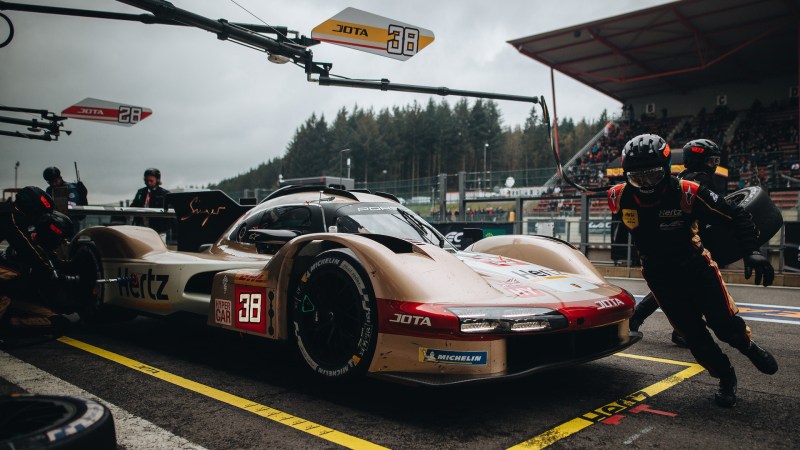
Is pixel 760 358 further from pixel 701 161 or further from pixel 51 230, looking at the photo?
pixel 51 230

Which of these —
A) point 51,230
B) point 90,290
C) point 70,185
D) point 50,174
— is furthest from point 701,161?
point 70,185

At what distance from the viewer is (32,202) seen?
4480 mm

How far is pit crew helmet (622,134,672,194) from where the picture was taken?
333 cm

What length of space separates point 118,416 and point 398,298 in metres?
1.53

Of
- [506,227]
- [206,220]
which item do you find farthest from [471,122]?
[206,220]

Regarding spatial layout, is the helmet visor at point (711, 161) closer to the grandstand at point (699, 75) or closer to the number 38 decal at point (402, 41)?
the number 38 decal at point (402, 41)

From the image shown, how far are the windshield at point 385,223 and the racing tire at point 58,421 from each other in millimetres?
2391

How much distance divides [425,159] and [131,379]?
7632 cm

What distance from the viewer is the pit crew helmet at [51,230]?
463cm

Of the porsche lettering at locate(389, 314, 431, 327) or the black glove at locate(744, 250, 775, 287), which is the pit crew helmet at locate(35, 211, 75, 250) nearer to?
the porsche lettering at locate(389, 314, 431, 327)

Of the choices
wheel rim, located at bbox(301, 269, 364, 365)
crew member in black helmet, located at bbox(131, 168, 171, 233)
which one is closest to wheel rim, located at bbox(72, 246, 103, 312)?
crew member in black helmet, located at bbox(131, 168, 171, 233)

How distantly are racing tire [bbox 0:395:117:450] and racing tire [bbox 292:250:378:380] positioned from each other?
52.9 inches

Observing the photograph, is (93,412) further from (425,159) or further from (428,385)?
(425,159)

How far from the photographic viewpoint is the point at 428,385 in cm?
265
